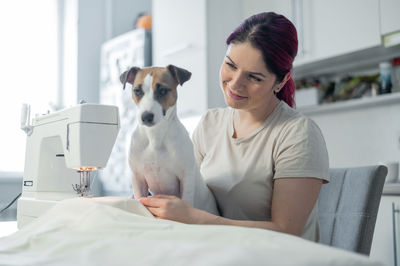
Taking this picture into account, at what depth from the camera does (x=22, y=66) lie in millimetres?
3447

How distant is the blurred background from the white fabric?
122 cm

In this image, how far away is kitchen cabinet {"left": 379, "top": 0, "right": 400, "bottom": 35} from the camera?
2141mm

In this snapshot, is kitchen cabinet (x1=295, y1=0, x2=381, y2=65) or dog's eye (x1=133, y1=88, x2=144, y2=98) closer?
dog's eye (x1=133, y1=88, x2=144, y2=98)

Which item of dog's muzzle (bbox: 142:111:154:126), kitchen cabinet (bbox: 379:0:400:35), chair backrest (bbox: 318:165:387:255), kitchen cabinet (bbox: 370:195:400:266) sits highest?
kitchen cabinet (bbox: 379:0:400:35)

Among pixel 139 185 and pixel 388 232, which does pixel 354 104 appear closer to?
pixel 388 232

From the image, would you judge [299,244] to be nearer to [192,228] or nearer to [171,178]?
[192,228]

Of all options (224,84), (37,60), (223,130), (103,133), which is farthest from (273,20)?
(37,60)

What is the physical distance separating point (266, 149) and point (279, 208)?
0.19 m

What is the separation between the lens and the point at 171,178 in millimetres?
863

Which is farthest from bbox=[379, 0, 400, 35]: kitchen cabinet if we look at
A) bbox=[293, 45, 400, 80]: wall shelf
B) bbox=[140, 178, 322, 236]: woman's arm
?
bbox=[140, 178, 322, 236]: woman's arm

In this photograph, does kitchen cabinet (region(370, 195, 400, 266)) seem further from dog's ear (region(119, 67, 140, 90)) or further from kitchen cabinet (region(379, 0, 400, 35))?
dog's ear (region(119, 67, 140, 90))

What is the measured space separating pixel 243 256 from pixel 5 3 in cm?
362

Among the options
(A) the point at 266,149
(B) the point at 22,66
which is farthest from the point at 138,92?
(B) the point at 22,66

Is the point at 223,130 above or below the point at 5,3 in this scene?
below
